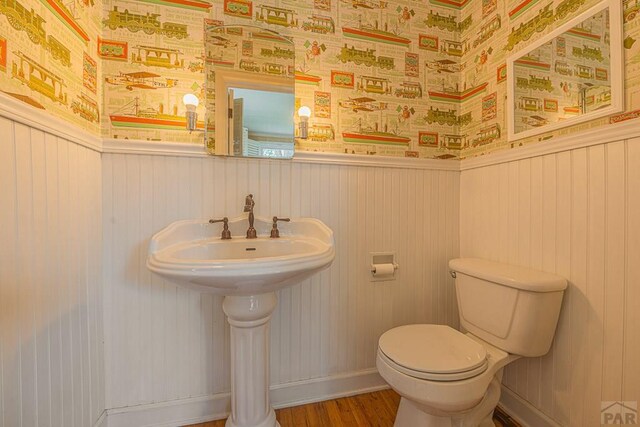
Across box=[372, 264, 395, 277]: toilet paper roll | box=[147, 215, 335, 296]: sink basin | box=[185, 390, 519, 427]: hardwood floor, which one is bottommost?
box=[185, 390, 519, 427]: hardwood floor

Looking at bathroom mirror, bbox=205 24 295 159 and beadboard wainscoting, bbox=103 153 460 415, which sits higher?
bathroom mirror, bbox=205 24 295 159

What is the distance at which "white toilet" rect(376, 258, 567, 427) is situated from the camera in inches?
33.9

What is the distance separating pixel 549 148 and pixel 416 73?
2.53 ft

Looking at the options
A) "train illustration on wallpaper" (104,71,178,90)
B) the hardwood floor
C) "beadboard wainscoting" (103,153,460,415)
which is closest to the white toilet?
the hardwood floor

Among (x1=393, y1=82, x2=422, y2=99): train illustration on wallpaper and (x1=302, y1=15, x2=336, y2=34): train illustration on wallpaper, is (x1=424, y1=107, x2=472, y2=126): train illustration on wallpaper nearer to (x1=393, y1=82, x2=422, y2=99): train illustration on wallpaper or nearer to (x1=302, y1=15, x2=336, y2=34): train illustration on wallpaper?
(x1=393, y1=82, x2=422, y2=99): train illustration on wallpaper

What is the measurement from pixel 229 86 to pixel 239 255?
2.61ft

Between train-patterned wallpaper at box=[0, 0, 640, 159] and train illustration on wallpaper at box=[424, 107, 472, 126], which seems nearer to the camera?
train-patterned wallpaper at box=[0, 0, 640, 159]

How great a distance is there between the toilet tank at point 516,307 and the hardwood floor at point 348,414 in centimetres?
48

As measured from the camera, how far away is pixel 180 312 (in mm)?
1190

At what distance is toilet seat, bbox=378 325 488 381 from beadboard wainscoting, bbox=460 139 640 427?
379 mm

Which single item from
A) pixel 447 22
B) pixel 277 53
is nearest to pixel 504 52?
pixel 447 22

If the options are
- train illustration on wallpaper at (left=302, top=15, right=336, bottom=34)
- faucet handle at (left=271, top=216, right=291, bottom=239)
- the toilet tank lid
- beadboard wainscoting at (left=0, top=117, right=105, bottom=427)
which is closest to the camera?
beadboard wainscoting at (left=0, top=117, right=105, bottom=427)

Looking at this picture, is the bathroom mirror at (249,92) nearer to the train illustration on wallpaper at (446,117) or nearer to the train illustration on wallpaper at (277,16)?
the train illustration on wallpaper at (277,16)

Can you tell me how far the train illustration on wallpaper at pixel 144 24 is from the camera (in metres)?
1.11
